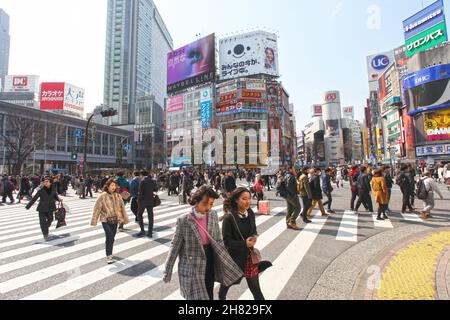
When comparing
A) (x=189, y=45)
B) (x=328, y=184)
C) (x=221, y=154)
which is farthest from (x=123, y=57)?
(x=328, y=184)

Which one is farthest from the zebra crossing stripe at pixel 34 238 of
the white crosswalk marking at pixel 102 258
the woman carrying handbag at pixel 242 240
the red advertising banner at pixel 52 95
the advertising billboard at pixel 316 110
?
the advertising billboard at pixel 316 110

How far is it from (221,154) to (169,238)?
180 feet

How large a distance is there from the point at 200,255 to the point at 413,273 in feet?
11.8

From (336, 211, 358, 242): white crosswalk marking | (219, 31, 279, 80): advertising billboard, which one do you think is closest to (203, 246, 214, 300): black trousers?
(336, 211, 358, 242): white crosswalk marking

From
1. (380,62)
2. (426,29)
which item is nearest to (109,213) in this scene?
(426,29)

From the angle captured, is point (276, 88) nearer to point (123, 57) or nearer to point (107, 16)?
point (123, 57)

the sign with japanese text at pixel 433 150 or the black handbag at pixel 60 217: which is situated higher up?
the sign with japanese text at pixel 433 150

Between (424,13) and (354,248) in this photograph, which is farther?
(424,13)

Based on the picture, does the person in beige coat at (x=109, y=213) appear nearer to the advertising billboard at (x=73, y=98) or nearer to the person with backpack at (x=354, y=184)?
the person with backpack at (x=354, y=184)

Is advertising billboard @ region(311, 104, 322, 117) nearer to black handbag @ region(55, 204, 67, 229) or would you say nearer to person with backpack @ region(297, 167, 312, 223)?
person with backpack @ region(297, 167, 312, 223)

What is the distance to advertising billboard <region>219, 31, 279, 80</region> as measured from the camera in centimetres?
5750

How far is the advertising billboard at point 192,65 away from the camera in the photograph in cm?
5553

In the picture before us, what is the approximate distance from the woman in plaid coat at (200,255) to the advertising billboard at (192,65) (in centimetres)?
5595

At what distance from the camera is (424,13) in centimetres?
4056
